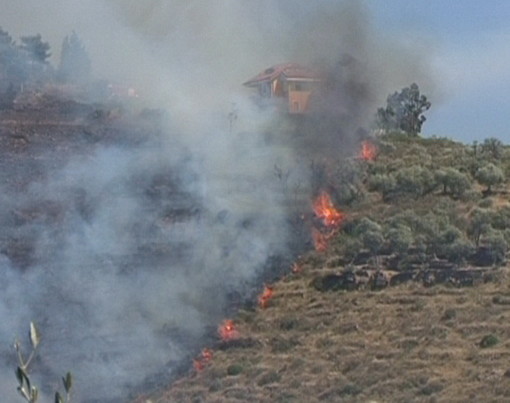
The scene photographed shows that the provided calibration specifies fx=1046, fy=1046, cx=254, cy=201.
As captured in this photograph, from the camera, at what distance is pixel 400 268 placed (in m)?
40.9

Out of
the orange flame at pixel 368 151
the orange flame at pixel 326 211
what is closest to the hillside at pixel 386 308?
the orange flame at pixel 326 211

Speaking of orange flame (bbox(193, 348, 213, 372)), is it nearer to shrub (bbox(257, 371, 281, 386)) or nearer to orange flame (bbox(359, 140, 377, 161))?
shrub (bbox(257, 371, 281, 386))

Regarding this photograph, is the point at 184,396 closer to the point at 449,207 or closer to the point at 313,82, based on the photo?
the point at 449,207

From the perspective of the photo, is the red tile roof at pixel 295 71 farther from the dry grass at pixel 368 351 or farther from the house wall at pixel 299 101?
the dry grass at pixel 368 351

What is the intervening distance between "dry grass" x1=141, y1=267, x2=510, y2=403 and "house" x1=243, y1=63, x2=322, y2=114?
72.8 feet

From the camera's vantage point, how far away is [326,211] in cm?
4903

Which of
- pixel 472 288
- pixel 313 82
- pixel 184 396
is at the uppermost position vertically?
pixel 313 82

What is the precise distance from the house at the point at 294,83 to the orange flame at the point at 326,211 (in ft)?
32.9

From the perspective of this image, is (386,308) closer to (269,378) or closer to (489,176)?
(269,378)

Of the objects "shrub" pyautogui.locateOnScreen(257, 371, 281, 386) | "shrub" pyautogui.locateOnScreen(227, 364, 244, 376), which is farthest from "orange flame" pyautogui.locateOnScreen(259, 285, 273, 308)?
"shrub" pyautogui.locateOnScreen(257, 371, 281, 386)

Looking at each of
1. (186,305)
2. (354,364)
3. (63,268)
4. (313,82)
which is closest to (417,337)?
(354,364)

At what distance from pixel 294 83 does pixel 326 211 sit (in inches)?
581

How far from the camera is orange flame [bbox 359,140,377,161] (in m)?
57.5

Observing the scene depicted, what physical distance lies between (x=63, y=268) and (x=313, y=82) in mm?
23896
